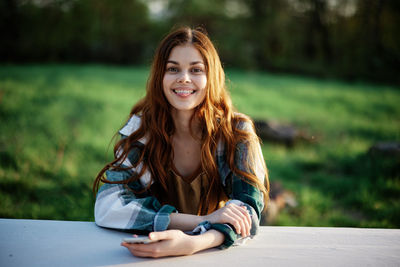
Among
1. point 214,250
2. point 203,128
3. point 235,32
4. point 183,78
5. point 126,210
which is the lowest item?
point 214,250

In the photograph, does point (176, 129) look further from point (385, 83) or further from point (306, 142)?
point (385, 83)

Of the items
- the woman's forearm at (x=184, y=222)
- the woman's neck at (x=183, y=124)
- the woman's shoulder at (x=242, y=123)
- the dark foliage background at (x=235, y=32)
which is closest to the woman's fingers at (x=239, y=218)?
the woman's forearm at (x=184, y=222)

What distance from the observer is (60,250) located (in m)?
1.53

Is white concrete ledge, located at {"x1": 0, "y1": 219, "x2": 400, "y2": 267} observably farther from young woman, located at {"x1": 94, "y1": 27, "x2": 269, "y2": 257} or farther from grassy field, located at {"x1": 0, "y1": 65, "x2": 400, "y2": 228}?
grassy field, located at {"x1": 0, "y1": 65, "x2": 400, "y2": 228}

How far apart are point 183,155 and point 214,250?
73cm

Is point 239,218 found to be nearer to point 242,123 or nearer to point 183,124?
point 242,123

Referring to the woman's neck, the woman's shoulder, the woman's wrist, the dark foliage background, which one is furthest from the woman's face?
the dark foliage background

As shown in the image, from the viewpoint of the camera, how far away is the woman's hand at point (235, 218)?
156 cm

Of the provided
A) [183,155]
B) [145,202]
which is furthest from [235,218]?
[183,155]

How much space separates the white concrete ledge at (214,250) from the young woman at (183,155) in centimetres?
12

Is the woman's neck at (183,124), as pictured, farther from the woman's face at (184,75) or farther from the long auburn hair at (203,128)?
the woman's face at (184,75)

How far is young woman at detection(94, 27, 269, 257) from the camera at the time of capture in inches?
66.9

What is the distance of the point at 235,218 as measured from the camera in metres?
1.57

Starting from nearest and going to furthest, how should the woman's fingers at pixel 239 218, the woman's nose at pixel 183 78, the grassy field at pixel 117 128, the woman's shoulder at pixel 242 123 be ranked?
the woman's fingers at pixel 239 218 → the woman's nose at pixel 183 78 → the woman's shoulder at pixel 242 123 → the grassy field at pixel 117 128
